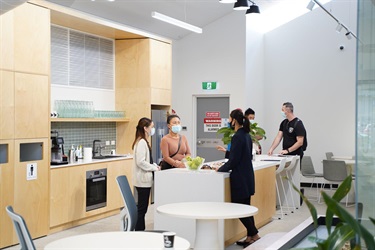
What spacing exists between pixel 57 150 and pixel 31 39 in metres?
1.61

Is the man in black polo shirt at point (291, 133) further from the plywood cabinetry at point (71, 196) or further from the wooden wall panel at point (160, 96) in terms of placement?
the plywood cabinetry at point (71, 196)

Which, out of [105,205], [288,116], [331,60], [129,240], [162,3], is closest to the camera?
[129,240]

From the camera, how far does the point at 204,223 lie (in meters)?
4.91

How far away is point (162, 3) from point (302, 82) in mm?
4018

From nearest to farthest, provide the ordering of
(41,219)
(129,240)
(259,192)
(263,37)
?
(129,240) → (41,219) → (259,192) → (263,37)

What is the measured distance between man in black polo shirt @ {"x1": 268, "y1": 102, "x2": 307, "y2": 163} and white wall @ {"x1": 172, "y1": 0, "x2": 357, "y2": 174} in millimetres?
2559

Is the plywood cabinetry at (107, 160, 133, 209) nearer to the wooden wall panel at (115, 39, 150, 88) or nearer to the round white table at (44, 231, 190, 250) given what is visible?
the wooden wall panel at (115, 39, 150, 88)

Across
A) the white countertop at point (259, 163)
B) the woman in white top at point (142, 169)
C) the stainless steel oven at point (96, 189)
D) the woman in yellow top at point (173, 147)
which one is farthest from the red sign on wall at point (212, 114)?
the woman in white top at point (142, 169)

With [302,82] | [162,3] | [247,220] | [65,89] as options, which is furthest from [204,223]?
[302,82]

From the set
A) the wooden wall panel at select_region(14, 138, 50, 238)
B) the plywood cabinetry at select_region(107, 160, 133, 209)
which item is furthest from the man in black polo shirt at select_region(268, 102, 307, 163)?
the wooden wall panel at select_region(14, 138, 50, 238)

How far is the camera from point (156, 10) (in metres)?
10.0

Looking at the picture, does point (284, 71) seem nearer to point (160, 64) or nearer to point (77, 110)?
point (160, 64)

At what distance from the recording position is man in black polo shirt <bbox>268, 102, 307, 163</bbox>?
346 inches

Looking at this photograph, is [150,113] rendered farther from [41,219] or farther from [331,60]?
[331,60]
